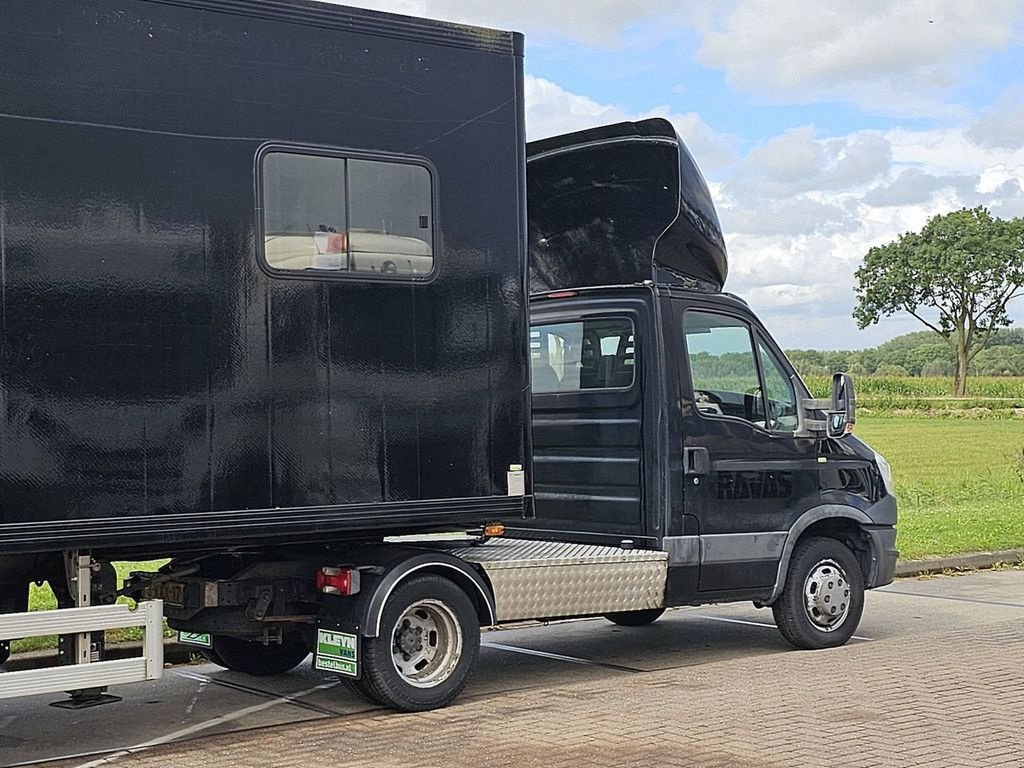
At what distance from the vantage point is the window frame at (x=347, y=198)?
7344 millimetres

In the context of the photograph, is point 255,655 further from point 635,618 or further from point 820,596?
point 820,596

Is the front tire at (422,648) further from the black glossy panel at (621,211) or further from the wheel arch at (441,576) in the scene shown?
the black glossy panel at (621,211)

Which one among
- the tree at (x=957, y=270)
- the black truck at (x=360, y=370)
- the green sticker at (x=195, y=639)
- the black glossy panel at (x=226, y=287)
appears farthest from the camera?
the tree at (x=957, y=270)

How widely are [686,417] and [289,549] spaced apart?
2804 mm

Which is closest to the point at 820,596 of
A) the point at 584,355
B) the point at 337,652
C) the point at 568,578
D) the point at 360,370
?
the point at 568,578

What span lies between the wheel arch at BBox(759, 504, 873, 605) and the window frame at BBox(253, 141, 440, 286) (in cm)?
338

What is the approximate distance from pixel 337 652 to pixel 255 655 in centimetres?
149

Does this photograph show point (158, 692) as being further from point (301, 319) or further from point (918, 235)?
point (918, 235)

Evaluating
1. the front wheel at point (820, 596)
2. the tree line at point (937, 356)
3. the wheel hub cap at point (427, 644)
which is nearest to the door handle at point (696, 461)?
the front wheel at point (820, 596)

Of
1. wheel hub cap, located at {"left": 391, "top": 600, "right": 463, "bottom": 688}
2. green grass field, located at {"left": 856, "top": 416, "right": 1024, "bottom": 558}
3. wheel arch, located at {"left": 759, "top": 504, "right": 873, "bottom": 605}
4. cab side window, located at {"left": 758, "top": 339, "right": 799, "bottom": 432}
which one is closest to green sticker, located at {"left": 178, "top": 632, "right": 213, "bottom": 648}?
wheel hub cap, located at {"left": 391, "top": 600, "right": 463, "bottom": 688}

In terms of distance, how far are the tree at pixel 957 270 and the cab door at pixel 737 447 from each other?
9012cm

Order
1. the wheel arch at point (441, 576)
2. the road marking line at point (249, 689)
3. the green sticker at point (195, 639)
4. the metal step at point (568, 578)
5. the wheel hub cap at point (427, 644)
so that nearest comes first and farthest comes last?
the wheel arch at point (441, 576), the wheel hub cap at point (427, 644), the road marking line at point (249, 689), the metal step at point (568, 578), the green sticker at point (195, 639)

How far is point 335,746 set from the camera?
7.23 meters

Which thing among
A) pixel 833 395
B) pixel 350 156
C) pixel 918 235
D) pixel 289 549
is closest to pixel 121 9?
pixel 350 156
